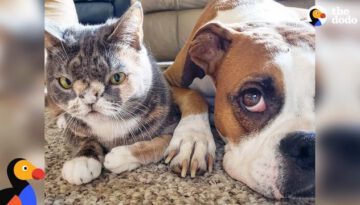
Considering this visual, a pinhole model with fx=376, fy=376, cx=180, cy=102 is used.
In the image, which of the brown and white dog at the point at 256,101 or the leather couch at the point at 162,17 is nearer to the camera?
the brown and white dog at the point at 256,101

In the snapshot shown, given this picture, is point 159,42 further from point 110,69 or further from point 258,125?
point 258,125

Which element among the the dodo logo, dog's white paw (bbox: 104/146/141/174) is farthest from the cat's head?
the the dodo logo

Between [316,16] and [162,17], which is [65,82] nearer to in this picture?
[162,17]

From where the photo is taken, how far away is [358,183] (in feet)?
3.38

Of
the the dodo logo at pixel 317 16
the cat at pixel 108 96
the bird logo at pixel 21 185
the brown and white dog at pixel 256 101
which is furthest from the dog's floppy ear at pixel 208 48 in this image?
the bird logo at pixel 21 185

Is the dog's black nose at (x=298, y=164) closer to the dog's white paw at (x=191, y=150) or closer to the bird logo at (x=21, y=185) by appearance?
the dog's white paw at (x=191, y=150)

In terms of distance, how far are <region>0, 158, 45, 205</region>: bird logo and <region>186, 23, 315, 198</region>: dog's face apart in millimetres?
527

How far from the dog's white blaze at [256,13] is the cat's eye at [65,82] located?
1.45 feet

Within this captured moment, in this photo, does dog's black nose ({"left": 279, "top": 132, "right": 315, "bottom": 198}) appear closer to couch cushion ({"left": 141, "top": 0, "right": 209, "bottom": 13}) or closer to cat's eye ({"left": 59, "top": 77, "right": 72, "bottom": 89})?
couch cushion ({"left": 141, "top": 0, "right": 209, "bottom": 13})

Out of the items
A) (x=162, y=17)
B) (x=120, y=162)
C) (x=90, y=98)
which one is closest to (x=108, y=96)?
(x=90, y=98)

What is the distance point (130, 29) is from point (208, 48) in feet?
0.73

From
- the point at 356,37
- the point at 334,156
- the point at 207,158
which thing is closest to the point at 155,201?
the point at 207,158

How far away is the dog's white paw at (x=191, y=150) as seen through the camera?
3.20ft

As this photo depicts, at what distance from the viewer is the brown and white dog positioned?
3.12 ft
